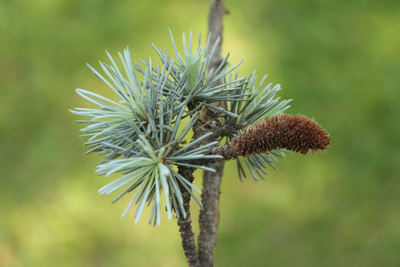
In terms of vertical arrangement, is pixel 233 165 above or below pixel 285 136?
above

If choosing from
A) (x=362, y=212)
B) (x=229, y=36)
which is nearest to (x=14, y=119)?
(x=229, y=36)

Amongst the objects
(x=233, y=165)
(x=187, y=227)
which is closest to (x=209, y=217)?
(x=187, y=227)

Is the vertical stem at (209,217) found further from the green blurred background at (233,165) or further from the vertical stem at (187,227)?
the green blurred background at (233,165)

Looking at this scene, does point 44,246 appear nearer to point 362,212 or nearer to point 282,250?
point 282,250

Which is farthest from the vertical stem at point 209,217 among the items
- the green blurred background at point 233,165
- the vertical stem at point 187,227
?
the green blurred background at point 233,165

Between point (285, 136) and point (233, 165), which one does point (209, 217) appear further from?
point (233, 165)

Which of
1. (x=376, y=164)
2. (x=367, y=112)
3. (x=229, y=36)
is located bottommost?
(x=376, y=164)
